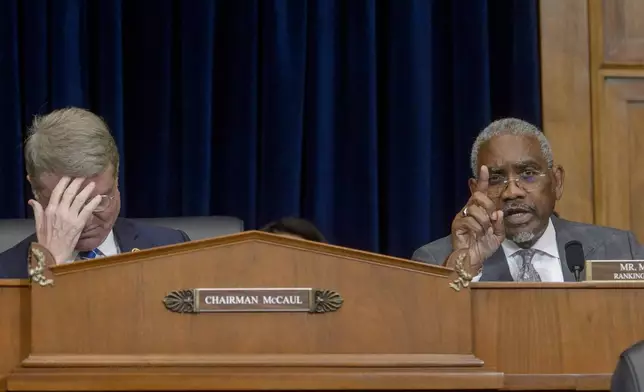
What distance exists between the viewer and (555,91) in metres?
3.41

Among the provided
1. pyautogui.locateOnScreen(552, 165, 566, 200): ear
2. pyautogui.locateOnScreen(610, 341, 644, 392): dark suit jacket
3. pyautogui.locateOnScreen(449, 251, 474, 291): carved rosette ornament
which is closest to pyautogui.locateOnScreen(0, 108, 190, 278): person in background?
pyautogui.locateOnScreen(449, 251, 474, 291): carved rosette ornament

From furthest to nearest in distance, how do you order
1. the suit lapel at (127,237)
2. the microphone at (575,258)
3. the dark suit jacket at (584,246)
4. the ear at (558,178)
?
the ear at (558,178)
the dark suit jacket at (584,246)
the suit lapel at (127,237)
the microphone at (575,258)

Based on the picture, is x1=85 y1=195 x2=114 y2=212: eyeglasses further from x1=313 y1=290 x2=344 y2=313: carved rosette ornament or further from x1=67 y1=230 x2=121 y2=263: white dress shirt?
x1=313 y1=290 x2=344 y2=313: carved rosette ornament

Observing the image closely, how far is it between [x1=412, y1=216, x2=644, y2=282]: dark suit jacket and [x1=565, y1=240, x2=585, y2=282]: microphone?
0.57m

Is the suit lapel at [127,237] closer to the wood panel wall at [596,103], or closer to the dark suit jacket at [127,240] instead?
the dark suit jacket at [127,240]

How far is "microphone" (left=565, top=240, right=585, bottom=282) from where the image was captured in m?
1.93

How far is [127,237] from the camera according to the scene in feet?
8.10

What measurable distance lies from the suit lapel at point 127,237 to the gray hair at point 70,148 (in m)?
0.17

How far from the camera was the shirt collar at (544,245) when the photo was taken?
2.71 meters

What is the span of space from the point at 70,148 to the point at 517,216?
111 cm

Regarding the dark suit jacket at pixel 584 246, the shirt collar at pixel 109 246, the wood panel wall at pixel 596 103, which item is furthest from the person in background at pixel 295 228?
the wood panel wall at pixel 596 103

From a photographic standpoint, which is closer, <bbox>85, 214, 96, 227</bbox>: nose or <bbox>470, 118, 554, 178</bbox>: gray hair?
<bbox>85, 214, 96, 227</bbox>: nose

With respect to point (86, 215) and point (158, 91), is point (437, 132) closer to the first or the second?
point (158, 91)

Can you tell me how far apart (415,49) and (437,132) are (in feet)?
0.86
